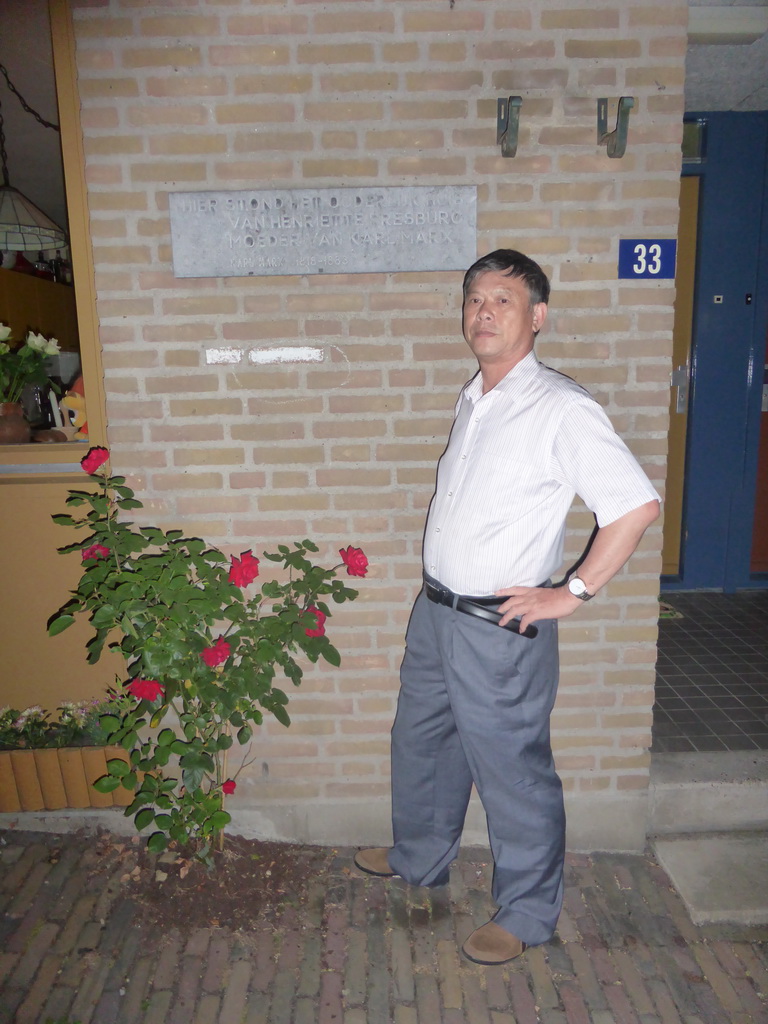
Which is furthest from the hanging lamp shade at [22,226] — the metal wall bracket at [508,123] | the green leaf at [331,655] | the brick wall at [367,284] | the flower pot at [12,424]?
the green leaf at [331,655]

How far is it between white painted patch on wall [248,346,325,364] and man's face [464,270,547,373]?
585mm

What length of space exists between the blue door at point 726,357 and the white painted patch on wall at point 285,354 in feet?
10.3

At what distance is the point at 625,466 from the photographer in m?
1.98

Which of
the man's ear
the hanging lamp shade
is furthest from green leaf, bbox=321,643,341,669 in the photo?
the hanging lamp shade

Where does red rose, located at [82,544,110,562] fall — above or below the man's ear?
below

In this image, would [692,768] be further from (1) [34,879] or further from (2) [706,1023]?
(1) [34,879]

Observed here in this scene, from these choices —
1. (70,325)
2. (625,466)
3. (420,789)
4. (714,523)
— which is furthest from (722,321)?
(70,325)

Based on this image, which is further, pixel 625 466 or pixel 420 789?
pixel 420 789

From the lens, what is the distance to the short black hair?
2.19 m

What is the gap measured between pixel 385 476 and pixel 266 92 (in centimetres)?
132

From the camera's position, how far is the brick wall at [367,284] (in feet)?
7.71

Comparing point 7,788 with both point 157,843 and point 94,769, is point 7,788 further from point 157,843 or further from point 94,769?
point 157,843

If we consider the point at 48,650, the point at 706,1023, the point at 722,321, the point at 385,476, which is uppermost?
the point at 722,321

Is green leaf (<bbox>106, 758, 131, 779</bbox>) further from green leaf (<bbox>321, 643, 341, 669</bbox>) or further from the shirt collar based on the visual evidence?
the shirt collar
